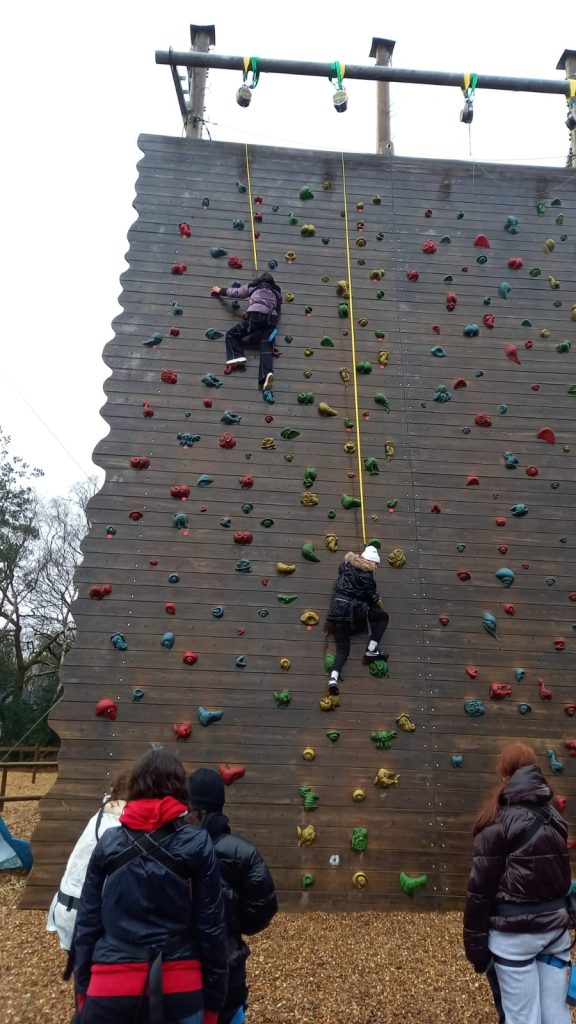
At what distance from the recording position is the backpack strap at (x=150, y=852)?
1.87 m

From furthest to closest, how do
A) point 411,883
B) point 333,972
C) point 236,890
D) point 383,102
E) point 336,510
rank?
point 383,102 < point 336,510 < point 411,883 < point 333,972 < point 236,890

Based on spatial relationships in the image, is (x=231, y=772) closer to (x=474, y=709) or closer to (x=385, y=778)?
(x=385, y=778)

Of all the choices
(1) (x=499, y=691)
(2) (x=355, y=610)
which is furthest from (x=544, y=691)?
(2) (x=355, y=610)

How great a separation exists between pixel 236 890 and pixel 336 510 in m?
3.63

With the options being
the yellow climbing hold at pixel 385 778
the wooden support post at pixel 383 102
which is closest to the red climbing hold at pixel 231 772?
the yellow climbing hold at pixel 385 778

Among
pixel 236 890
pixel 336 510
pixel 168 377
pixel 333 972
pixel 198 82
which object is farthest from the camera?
pixel 198 82

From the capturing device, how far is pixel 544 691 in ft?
16.9

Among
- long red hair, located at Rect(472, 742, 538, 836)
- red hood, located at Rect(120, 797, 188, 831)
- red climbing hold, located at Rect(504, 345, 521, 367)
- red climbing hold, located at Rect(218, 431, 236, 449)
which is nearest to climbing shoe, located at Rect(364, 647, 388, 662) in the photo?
red climbing hold, located at Rect(218, 431, 236, 449)

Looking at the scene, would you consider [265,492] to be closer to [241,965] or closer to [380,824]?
[380,824]

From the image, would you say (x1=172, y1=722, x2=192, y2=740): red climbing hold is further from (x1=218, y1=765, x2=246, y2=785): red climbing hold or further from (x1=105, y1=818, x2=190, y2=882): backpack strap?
(x1=105, y1=818, x2=190, y2=882): backpack strap

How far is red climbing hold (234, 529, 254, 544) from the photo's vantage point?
17.5 feet

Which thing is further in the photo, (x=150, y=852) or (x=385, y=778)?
(x=385, y=778)

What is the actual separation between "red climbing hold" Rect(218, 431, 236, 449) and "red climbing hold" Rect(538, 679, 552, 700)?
319 cm

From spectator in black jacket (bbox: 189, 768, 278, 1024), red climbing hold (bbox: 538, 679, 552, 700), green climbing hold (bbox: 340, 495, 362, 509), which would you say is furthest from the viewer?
green climbing hold (bbox: 340, 495, 362, 509)
